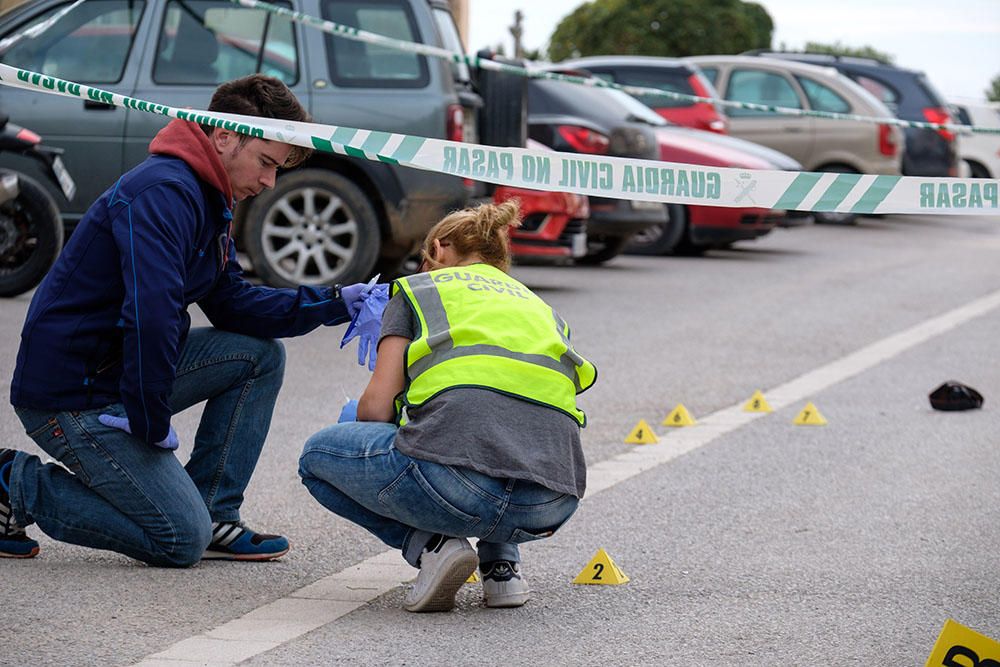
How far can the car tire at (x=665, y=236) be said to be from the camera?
1636 cm

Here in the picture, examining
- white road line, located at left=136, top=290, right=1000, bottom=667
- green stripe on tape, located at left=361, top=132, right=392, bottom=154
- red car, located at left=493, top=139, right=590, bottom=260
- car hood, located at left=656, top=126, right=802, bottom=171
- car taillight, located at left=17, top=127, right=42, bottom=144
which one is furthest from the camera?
car hood, located at left=656, top=126, right=802, bottom=171

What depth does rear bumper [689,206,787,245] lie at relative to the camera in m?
16.3

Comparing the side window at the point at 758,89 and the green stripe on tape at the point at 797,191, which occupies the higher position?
the green stripe on tape at the point at 797,191

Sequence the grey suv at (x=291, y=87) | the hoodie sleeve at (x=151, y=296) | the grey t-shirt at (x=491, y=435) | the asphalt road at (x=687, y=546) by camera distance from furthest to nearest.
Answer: the grey suv at (x=291, y=87), the hoodie sleeve at (x=151, y=296), the grey t-shirt at (x=491, y=435), the asphalt road at (x=687, y=546)

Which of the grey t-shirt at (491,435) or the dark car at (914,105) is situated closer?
the grey t-shirt at (491,435)

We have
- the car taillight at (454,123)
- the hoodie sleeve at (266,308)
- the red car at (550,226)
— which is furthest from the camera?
the red car at (550,226)

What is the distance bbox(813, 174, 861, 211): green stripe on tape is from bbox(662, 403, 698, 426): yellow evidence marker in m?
3.21

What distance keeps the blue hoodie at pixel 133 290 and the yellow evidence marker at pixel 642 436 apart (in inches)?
110

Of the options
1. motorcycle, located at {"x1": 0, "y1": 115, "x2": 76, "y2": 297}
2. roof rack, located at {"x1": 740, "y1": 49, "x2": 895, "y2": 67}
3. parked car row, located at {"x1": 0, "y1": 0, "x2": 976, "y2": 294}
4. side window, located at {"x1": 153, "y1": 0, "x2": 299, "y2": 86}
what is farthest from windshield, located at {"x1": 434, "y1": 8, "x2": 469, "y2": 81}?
roof rack, located at {"x1": 740, "y1": 49, "x2": 895, "y2": 67}

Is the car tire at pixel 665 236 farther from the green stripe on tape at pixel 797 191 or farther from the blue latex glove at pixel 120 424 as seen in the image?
the blue latex glove at pixel 120 424

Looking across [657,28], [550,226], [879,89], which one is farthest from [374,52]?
[657,28]

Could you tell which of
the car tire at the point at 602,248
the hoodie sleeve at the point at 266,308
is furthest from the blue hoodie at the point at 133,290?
the car tire at the point at 602,248

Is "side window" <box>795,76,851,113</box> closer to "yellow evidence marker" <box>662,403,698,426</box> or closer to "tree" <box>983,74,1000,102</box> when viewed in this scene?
"yellow evidence marker" <box>662,403,698,426</box>

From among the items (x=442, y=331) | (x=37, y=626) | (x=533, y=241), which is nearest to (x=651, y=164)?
(x=442, y=331)
